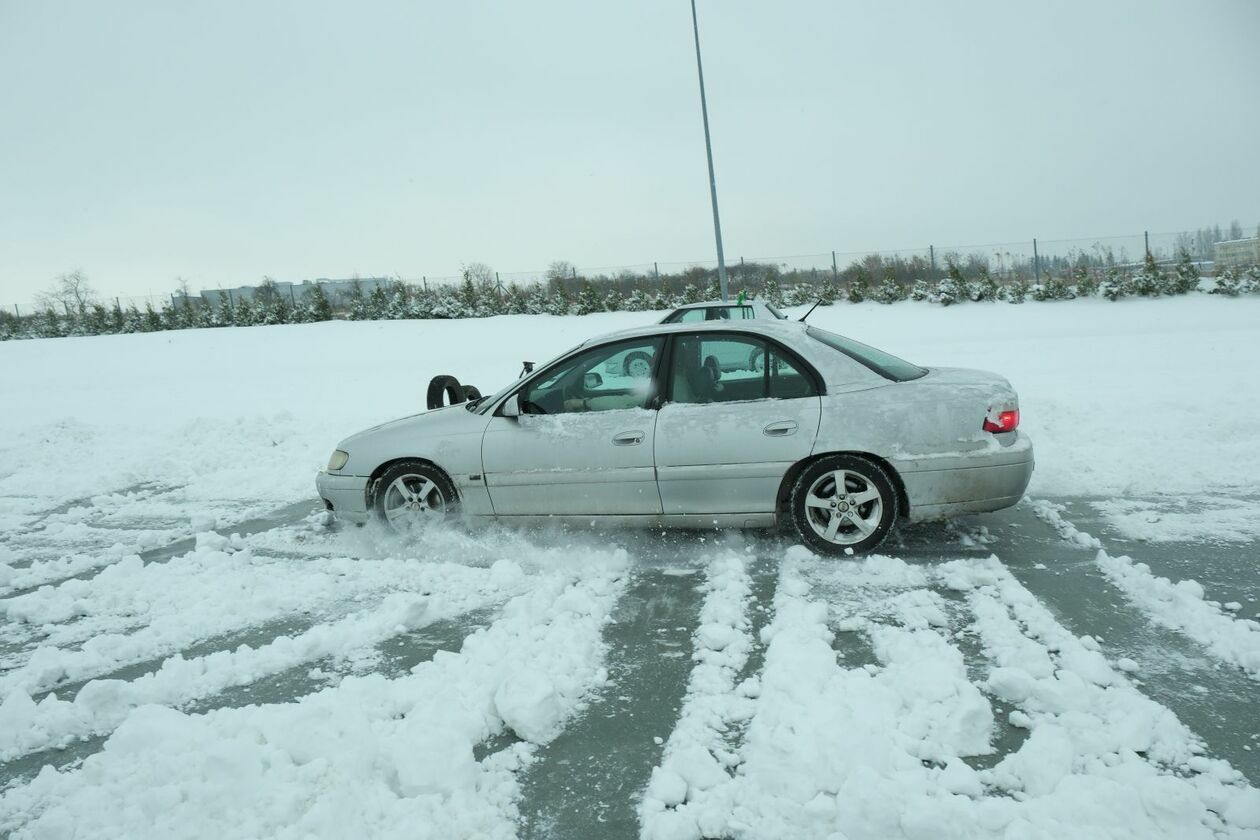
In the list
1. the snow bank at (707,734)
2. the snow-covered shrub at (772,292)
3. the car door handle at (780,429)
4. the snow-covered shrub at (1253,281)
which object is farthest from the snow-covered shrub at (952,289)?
the snow bank at (707,734)

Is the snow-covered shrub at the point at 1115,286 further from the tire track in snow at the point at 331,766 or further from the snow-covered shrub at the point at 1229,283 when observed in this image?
the tire track in snow at the point at 331,766

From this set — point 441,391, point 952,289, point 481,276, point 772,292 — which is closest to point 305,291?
point 481,276

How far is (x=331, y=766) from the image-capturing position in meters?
2.67

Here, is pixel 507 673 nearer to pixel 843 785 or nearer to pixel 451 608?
pixel 451 608

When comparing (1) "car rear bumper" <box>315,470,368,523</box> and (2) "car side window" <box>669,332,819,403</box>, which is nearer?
(2) "car side window" <box>669,332,819,403</box>

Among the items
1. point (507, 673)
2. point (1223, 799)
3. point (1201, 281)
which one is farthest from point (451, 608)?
point (1201, 281)

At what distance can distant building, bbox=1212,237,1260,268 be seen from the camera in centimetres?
2375

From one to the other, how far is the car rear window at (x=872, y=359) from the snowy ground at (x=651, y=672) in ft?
3.49

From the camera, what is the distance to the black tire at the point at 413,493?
5.38 metres

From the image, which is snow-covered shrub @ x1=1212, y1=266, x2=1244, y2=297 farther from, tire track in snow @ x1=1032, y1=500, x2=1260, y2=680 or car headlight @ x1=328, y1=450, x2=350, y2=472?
car headlight @ x1=328, y1=450, x2=350, y2=472

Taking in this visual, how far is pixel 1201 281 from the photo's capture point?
24.4 m

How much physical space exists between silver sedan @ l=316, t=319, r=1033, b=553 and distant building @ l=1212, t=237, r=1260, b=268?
2513cm

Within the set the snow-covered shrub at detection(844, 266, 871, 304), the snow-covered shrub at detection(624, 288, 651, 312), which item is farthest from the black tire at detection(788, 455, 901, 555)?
the snow-covered shrub at detection(624, 288, 651, 312)

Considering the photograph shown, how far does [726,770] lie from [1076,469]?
196 inches
